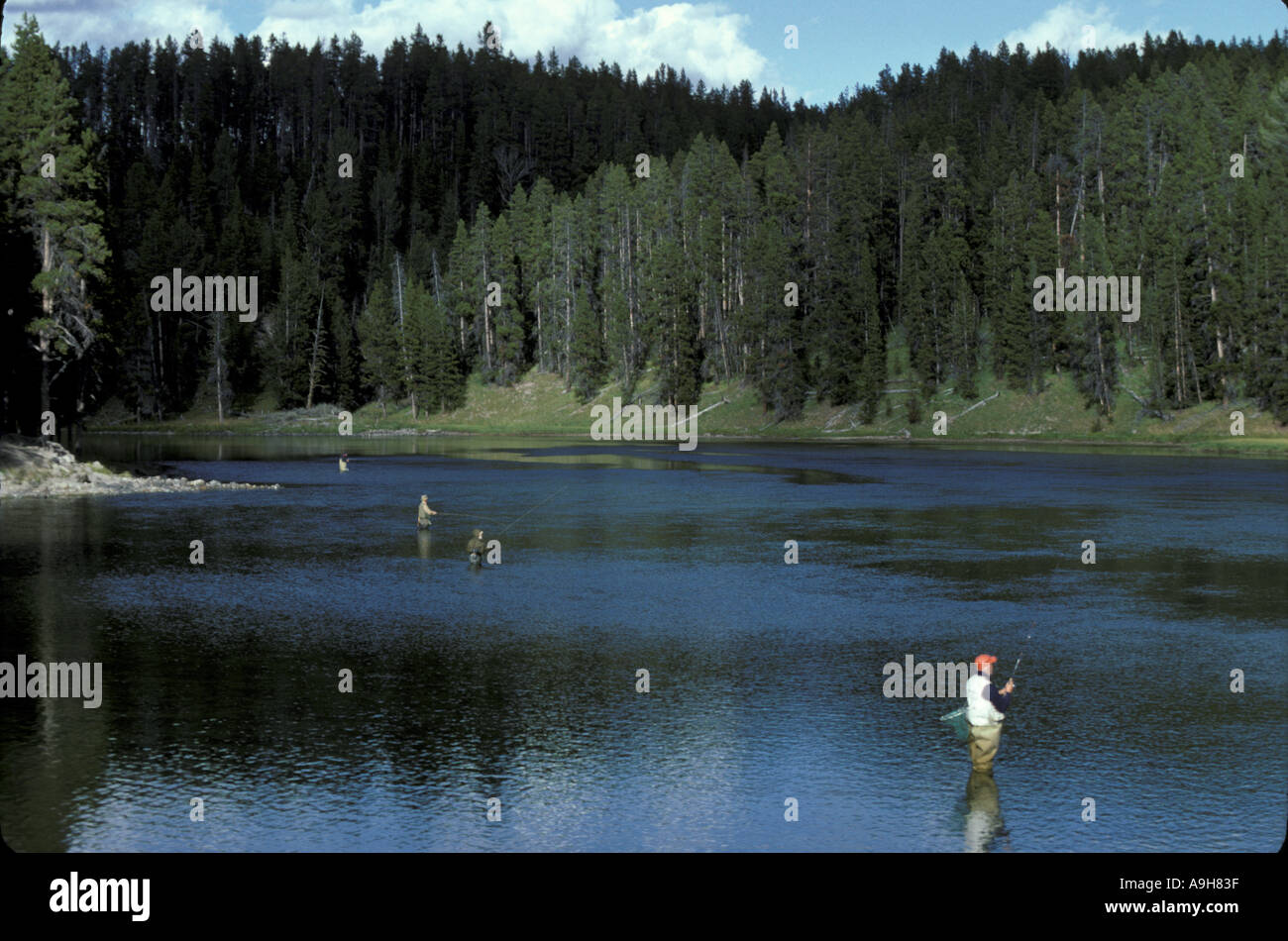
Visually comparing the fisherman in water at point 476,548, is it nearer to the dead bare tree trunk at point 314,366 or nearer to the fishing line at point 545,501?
the fishing line at point 545,501

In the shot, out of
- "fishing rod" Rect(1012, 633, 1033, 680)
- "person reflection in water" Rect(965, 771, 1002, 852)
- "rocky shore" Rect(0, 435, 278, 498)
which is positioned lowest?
"person reflection in water" Rect(965, 771, 1002, 852)

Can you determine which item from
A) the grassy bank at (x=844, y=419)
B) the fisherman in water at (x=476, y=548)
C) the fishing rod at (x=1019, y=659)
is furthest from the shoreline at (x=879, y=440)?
the fishing rod at (x=1019, y=659)

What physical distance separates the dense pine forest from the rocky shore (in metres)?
10.9

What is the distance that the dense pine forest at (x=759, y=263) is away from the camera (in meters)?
105

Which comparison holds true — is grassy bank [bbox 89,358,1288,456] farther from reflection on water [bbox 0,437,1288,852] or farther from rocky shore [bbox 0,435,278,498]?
rocky shore [bbox 0,435,278,498]

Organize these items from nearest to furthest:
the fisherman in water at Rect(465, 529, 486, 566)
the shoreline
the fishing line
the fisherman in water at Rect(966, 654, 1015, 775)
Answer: the fisherman in water at Rect(966, 654, 1015, 775)
the fisherman in water at Rect(465, 529, 486, 566)
the fishing line
the shoreline

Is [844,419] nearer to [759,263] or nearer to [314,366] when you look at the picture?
[759,263]

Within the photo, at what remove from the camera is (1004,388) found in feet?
380

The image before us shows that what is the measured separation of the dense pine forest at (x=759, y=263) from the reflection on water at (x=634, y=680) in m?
48.0

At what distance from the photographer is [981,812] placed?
537 inches

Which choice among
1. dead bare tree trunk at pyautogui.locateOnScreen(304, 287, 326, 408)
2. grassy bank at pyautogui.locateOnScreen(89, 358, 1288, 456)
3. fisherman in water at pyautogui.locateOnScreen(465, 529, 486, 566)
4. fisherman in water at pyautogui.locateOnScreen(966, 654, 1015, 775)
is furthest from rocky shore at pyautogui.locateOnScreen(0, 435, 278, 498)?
dead bare tree trunk at pyautogui.locateOnScreen(304, 287, 326, 408)

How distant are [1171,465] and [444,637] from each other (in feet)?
196

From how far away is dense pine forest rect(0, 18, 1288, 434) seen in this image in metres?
105
